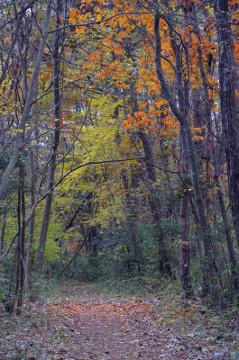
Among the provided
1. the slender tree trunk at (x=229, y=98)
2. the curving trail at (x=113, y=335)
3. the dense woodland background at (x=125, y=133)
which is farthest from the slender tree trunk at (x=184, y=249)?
the slender tree trunk at (x=229, y=98)

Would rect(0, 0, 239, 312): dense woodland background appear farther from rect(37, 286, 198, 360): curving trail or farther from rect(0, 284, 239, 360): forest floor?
rect(37, 286, 198, 360): curving trail

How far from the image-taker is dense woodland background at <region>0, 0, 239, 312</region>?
695 cm

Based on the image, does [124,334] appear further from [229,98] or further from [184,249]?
[229,98]

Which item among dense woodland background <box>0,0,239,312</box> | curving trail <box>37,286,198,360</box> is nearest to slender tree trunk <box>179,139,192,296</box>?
dense woodland background <box>0,0,239,312</box>

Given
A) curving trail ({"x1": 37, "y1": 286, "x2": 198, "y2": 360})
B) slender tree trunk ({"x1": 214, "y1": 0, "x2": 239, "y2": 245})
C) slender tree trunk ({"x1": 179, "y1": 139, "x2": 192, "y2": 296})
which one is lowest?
curving trail ({"x1": 37, "y1": 286, "x2": 198, "y2": 360})

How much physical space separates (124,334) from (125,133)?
8.40 metres

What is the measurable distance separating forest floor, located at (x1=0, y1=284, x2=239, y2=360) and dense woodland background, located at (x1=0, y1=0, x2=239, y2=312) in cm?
58

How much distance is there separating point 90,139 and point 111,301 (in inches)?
242

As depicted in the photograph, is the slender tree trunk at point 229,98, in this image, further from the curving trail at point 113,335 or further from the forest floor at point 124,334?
the curving trail at point 113,335

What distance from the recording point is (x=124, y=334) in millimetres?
7309

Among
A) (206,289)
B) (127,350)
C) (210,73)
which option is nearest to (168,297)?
(206,289)

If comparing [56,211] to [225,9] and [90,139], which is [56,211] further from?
[225,9]

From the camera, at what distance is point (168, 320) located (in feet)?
24.9

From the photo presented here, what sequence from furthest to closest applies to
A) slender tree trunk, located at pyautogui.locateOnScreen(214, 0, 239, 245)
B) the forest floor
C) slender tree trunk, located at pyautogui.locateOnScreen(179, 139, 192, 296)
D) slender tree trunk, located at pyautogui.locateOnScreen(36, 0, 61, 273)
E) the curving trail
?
slender tree trunk, located at pyautogui.locateOnScreen(179, 139, 192, 296) < slender tree trunk, located at pyautogui.locateOnScreen(36, 0, 61, 273) < slender tree trunk, located at pyautogui.locateOnScreen(214, 0, 239, 245) < the curving trail < the forest floor
